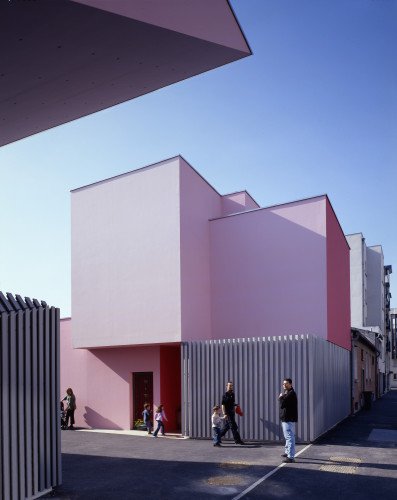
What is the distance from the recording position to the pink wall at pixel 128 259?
17.6 m

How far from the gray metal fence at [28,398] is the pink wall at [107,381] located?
992 centimetres

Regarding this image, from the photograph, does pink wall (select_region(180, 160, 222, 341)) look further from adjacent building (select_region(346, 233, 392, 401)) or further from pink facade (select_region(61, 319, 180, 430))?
adjacent building (select_region(346, 233, 392, 401))

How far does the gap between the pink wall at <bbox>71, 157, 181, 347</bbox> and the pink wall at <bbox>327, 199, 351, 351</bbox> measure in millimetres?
5722

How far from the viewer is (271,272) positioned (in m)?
18.5

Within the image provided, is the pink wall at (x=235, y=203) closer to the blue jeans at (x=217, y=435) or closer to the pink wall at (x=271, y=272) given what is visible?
the pink wall at (x=271, y=272)

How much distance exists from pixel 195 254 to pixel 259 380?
579cm

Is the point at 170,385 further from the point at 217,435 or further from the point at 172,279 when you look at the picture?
the point at 217,435

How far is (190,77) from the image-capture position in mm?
7754

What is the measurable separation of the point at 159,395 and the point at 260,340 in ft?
17.7

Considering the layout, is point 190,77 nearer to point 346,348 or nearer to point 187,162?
point 187,162

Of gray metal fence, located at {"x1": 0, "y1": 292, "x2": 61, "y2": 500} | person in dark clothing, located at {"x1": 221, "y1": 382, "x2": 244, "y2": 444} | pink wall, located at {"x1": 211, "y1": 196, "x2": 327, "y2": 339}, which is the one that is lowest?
person in dark clothing, located at {"x1": 221, "y1": 382, "x2": 244, "y2": 444}

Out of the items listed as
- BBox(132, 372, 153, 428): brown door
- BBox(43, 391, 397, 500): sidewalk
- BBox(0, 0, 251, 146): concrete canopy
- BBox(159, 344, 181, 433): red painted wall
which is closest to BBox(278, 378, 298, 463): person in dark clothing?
BBox(43, 391, 397, 500): sidewalk

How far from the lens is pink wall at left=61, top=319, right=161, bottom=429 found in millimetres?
19062

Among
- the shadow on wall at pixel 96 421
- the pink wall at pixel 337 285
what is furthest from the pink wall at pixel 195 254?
the shadow on wall at pixel 96 421
